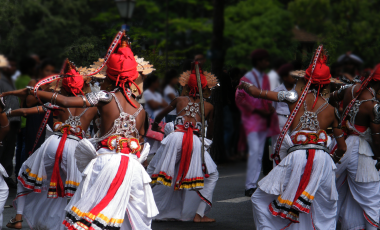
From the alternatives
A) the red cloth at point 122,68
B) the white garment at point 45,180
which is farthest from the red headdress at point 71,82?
the red cloth at point 122,68

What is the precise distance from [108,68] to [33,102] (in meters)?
2.36

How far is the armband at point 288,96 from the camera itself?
15.4 ft

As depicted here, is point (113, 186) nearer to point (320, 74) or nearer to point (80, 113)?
point (80, 113)

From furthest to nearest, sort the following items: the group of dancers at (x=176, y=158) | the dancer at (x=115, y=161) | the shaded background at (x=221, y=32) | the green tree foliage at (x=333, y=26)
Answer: the group of dancers at (x=176, y=158)
the dancer at (x=115, y=161)
the green tree foliage at (x=333, y=26)
the shaded background at (x=221, y=32)

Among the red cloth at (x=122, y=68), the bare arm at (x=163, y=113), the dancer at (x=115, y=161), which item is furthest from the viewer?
the bare arm at (x=163, y=113)

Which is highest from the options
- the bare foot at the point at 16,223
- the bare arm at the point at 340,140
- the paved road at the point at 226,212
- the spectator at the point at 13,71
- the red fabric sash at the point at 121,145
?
the spectator at the point at 13,71

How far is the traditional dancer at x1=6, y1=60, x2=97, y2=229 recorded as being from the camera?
5.62 m

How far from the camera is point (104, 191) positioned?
162 inches

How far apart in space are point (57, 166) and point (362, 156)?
139 inches

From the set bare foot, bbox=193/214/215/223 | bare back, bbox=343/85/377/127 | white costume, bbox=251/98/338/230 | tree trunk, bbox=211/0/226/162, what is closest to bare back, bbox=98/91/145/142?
tree trunk, bbox=211/0/226/162

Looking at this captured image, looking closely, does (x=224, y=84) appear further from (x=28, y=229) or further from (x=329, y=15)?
(x=28, y=229)

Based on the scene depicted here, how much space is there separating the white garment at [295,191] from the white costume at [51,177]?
2.13 metres

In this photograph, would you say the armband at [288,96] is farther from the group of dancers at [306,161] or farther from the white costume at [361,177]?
the white costume at [361,177]

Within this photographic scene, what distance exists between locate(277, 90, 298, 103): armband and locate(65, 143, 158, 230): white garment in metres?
1.50
